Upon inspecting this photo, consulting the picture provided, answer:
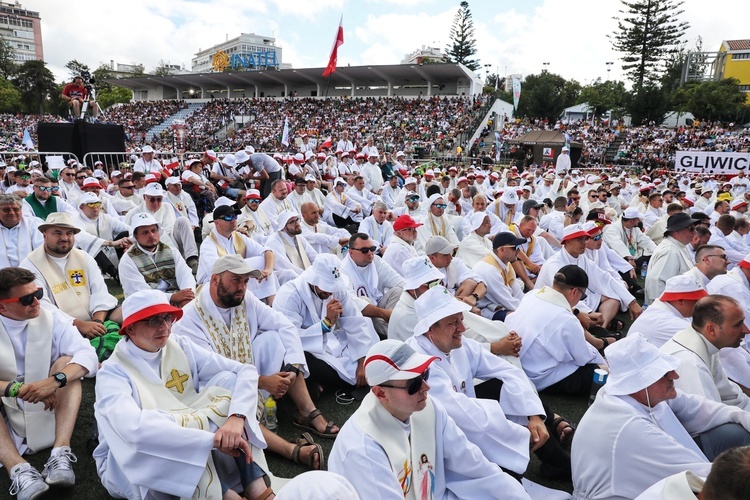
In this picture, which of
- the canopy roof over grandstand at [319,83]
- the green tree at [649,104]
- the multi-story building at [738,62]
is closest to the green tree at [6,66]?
the canopy roof over grandstand at [319,83]

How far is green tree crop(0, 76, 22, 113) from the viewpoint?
50.4 metres

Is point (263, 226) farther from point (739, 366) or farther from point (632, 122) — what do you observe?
point (632, 122)

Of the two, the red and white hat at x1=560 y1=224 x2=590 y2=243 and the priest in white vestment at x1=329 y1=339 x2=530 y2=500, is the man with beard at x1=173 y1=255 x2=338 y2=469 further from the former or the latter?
the red and white hat at x1=560 y1=224 x2=590 y2=243

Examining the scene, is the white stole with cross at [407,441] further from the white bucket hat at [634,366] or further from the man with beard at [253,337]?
the man with beard at [253,337]

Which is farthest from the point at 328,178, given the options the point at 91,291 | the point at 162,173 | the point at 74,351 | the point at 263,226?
the point at 74,351

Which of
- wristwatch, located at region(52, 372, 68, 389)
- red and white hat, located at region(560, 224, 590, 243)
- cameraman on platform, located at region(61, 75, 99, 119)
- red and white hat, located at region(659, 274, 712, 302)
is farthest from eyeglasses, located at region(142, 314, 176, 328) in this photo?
cameraman on platform, located at region(61, 75, 99, 119)

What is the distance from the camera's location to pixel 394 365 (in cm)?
213

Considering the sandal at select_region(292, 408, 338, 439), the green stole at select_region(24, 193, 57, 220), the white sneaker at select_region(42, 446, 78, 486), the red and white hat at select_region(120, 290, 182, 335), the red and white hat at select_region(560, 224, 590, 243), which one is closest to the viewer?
the red and white hat at select_region(120, 290, 182, 335)

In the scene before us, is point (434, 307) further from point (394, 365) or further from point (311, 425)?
point (311, 425)

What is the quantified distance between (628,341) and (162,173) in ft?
37.2

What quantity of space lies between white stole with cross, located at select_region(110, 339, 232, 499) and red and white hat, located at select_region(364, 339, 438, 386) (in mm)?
1070

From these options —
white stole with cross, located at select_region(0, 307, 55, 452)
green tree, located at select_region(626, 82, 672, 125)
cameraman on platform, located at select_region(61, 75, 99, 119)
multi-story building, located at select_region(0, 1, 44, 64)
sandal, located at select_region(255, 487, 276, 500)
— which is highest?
multi-story building, located at select_region(0, 1, 44, 64)

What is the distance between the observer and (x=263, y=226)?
789cm

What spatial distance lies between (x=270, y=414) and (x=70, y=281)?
2389 mm
